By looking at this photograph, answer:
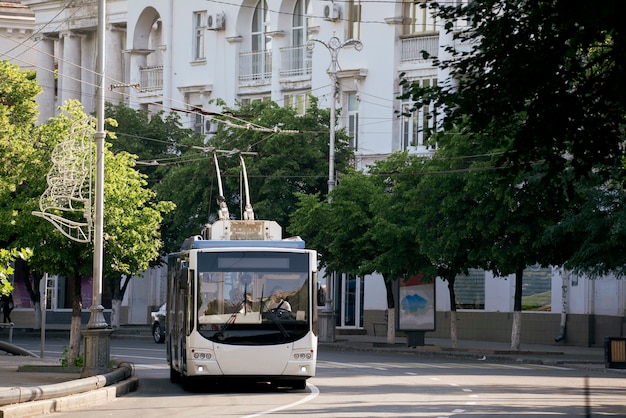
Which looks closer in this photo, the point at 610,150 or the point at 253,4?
the point at 610,150

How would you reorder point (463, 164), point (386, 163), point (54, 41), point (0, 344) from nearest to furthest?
point (0, 344)
point (463, 164)
point (386, 163)
point (54, 41)

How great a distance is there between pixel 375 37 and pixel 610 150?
40.7 metres

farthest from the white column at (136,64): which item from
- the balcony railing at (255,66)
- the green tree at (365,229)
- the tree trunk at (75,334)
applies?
the tree trunk at (75,334)

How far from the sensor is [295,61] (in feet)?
203

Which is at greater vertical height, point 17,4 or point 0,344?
point 17,4

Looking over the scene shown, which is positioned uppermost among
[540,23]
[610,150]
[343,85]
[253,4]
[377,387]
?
[253,4]

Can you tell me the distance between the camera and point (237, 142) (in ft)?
178

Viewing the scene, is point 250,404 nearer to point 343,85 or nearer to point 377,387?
point 377,387

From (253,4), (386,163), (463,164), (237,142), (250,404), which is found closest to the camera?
(250,404)

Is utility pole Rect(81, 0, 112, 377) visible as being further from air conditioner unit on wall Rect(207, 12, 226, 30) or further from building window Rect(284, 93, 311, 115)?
air conditioner unit on wall Rect(207, 12, 226, 30)

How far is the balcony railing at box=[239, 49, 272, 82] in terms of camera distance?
63.4m

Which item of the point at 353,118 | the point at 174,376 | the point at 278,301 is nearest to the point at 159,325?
the point at 353,118

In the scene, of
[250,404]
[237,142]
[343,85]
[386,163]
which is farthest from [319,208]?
[250,404]

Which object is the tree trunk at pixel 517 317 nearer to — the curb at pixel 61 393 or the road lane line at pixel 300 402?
the road lane line at pixel 300 402
